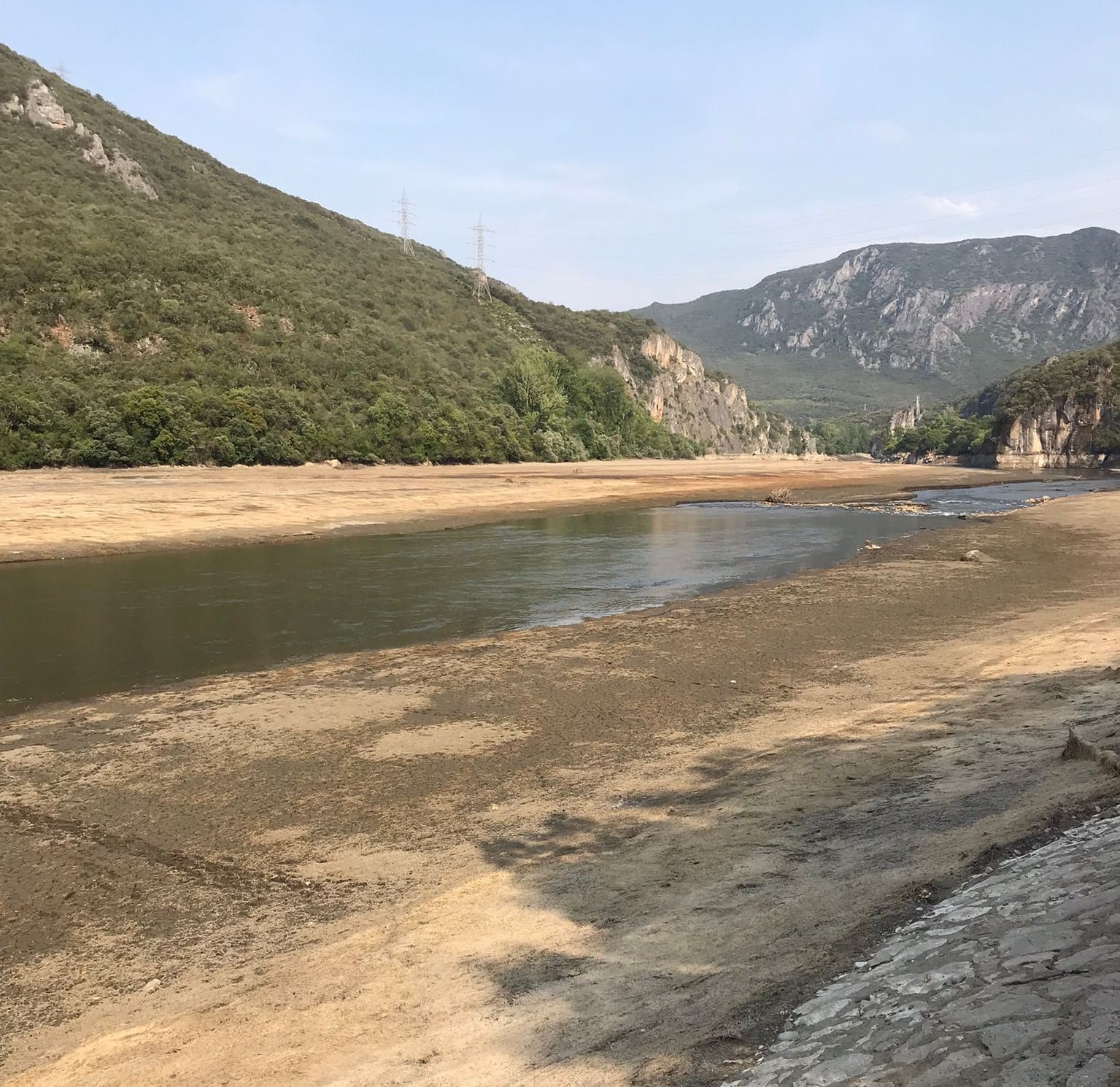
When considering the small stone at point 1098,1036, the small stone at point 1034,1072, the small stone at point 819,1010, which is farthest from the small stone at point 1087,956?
the small stone at point 819,1010

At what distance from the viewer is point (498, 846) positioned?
7645 millimetres

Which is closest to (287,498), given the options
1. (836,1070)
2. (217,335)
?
(217,335)

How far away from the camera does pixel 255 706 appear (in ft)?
41.0

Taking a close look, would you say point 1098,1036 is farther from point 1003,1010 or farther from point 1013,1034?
point 1003,1010

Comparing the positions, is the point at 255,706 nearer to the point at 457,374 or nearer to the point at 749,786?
the point at 749,786

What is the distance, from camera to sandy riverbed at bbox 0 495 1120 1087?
4730mm

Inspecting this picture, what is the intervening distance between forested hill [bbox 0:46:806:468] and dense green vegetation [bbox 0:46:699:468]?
213mm

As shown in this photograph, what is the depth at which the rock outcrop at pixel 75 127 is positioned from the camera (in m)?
96.6

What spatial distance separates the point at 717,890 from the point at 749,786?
257 cm

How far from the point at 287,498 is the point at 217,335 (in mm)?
36524

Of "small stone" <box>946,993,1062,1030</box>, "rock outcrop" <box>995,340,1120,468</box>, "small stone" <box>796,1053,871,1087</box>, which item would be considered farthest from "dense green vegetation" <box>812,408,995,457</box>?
"small stone" <box>796,1053,871,1087</box>

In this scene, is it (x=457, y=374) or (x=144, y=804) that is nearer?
(x=144, y=804)

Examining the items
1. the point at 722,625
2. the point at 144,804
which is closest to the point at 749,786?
the point at 144,804

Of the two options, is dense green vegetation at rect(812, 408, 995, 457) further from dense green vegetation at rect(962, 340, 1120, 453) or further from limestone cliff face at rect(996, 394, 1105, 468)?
dense green vegetation at rect(962, 340, 1120, 453)
